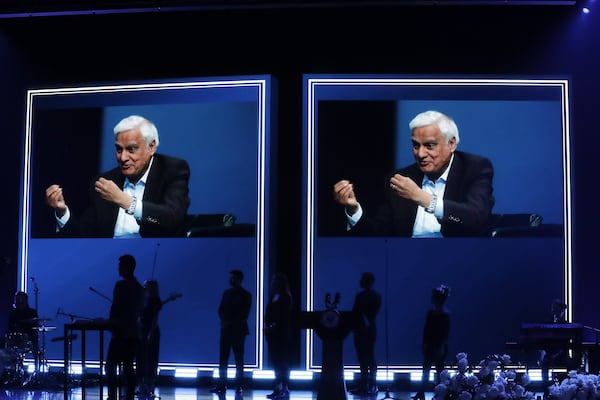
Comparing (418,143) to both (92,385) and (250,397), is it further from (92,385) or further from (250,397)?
(92,385)

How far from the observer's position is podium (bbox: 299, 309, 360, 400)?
8625mm

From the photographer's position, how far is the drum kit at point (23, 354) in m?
11.6

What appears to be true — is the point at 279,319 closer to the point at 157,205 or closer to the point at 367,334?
the point at 367,334

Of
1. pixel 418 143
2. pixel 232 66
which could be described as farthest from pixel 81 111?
pixel 418 143

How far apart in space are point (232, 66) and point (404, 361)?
15.0 ft

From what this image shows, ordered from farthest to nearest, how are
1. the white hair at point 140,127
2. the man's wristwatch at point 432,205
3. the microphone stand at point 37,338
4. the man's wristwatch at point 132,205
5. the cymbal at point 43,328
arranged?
the white hair at point 140,127 → the man's wristwatch at point 132,205 → the man's wristwatch at point 432,205 → the microphone stand at point 37,338 → the cymbal at point 43,328

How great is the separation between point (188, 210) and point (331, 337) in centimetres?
445

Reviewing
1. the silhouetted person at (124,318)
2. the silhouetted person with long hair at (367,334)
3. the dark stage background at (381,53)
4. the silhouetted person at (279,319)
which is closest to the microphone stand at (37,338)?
the dark stage background at (381,53)

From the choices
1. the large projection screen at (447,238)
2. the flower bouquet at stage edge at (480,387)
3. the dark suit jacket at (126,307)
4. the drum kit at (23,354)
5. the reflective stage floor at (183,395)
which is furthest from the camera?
the large projection screen at (447,238)

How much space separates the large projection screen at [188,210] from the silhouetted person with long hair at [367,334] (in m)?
1.73

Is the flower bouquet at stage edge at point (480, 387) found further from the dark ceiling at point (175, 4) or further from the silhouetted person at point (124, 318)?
the dark ceiling at point (175, 4)

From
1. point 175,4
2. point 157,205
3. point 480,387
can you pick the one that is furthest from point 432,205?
point 480,387

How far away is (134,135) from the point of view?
508 inches

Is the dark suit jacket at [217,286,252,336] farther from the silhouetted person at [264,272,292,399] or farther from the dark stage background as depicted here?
the dark stage background
